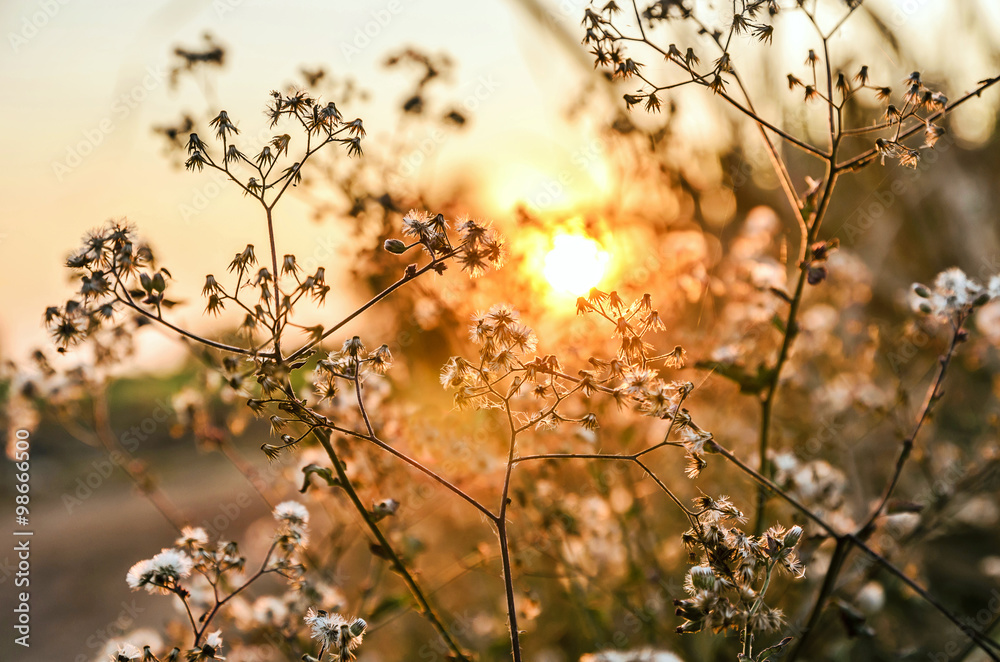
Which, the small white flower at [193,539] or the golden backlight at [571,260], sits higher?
the golden backlight at [571,260]

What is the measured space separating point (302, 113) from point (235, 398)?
1.32 m

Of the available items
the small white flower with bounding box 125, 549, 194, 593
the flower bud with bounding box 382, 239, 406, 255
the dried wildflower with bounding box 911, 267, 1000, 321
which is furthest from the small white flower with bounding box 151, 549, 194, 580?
the dried wildflower with bounding box 911, 267, 1000, 321

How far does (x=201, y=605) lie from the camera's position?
2.13 meters

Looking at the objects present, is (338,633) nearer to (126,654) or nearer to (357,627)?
(357,627)

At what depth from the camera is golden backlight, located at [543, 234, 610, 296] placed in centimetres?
185

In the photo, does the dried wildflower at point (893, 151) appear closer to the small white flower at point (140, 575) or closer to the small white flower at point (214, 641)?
the small white flower at point (214, 641)

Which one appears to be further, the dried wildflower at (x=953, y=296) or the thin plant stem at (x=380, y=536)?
the dried wildflower at (x=953, y=296)

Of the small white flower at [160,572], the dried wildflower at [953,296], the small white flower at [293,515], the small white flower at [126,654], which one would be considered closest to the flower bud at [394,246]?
the small white flower at [293,515]

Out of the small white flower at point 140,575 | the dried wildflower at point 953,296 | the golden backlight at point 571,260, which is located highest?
the golden backlight at point 571,260

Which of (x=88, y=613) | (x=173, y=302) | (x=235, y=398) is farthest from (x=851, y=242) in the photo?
(x=88, y=613)

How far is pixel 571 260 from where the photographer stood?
2.00 meters

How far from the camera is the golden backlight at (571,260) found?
185 centimetres

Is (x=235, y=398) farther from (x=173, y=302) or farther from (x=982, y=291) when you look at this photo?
(x=982, y=291)

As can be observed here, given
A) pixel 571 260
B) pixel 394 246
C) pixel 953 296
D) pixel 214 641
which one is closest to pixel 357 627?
A: pixel 214 641
